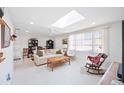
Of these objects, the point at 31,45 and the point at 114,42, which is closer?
the point at 114,42

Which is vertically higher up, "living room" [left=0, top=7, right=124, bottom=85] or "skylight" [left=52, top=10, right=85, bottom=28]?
"skylight" [left=52, top=10, right=85, bottom=28]

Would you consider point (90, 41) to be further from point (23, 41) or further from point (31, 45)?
point (23, 41)

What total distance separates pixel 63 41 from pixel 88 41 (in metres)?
2.36

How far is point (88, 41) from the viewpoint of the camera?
5.22 metres

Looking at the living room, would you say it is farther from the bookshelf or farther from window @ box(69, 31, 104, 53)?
the bookshelf

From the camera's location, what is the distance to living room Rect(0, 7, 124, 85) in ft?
7.77

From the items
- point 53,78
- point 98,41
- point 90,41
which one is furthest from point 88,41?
point 53,78

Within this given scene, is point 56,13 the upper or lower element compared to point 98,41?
upper

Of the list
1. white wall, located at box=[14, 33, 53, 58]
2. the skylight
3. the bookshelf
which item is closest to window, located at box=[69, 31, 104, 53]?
the skylight
